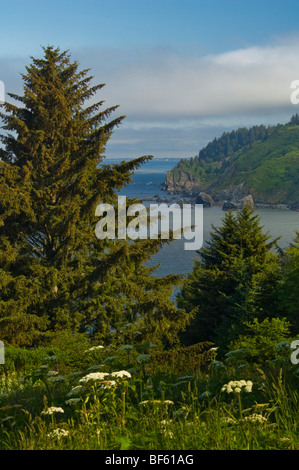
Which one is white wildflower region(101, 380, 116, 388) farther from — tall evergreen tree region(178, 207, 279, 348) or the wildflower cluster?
tall evergreen tree region(178, 207, 279, 348)

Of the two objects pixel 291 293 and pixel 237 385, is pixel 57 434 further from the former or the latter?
pixel 291 293

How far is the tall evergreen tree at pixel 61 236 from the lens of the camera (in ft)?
63.9

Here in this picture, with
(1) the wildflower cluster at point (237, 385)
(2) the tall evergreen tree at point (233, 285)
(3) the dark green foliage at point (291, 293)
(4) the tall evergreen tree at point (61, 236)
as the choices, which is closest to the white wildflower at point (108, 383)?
(1) the wildflower cluster at point (237, 385)

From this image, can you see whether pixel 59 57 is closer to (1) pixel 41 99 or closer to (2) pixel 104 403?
(1) pixel 41 99

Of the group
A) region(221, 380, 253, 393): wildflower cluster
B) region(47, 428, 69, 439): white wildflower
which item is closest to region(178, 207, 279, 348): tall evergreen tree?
region(221, 380, 253, 393): wildflower cluster

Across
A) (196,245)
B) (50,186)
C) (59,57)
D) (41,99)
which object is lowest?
(196,245)

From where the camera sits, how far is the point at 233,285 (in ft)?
121

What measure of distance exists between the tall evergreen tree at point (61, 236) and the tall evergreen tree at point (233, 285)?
10462mm

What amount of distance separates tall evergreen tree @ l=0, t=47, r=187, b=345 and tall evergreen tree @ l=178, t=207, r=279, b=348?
10462 mm

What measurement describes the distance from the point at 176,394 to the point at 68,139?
706 inches

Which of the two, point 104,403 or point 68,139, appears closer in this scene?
point 104,403

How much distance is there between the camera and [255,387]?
5668 mm

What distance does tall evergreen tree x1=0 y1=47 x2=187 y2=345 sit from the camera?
1947cm

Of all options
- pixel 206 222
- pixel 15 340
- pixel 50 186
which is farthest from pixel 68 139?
pixel 206 222
